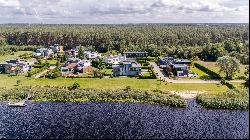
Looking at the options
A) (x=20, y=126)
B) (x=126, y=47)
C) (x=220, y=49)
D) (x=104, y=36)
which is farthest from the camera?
(x=104, y=36)

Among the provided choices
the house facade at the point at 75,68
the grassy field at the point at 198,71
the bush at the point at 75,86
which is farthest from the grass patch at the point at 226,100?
the house facade at the point at 75,68

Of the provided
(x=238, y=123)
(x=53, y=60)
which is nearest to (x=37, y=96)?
(x=238, y=123)

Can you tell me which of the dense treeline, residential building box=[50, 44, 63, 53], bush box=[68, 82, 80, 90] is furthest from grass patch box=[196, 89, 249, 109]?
residential building box=[50, 44, 63, 53]

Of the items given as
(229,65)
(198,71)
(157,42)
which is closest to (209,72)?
(198,71)

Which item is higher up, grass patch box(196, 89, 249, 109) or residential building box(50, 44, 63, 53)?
residential building box(50, 44, 63, 53)

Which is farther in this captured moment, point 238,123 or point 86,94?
point 86,94

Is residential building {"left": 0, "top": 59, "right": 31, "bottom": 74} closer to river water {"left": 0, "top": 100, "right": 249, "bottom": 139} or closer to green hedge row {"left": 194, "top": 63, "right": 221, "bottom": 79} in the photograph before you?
river water {"left": 0, "top": 100, "right": 249, "bottom": 139}

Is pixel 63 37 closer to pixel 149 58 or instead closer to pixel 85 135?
pixel 149 58
